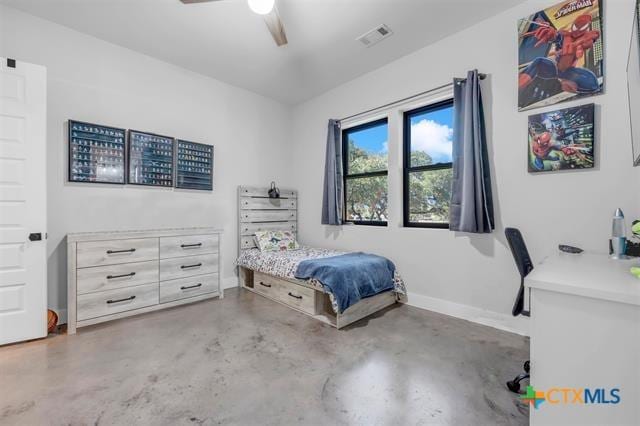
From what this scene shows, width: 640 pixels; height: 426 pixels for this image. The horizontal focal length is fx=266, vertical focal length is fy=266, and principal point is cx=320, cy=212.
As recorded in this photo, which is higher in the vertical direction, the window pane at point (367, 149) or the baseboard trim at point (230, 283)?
the window pane at point (367, 149)

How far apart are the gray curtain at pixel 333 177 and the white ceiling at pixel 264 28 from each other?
31.4 inches

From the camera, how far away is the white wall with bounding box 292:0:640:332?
6.30 ft

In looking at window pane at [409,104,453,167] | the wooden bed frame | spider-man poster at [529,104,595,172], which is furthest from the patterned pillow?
spider-man poster at [529,104,595,172]

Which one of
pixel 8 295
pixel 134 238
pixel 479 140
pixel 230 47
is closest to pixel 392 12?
pixel 479 140

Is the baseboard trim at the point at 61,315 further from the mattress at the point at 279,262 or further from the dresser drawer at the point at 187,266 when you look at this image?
the mattress at the point at 279,262

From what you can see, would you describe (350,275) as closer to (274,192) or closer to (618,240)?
(618,240)

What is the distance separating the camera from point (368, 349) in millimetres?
2105

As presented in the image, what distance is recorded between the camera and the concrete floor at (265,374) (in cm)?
142

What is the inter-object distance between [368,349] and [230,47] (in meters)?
3.33

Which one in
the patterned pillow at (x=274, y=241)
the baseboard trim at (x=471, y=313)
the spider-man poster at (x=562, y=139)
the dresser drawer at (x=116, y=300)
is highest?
the spider-man poster at (x=562, y=139)

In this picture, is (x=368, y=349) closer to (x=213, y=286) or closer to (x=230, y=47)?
(x=213, y=286)

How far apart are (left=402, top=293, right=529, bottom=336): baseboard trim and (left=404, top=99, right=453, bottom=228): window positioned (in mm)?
822

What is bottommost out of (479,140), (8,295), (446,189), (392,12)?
(8,295)

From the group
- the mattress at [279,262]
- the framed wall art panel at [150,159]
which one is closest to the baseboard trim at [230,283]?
the mattress at [279,262]
